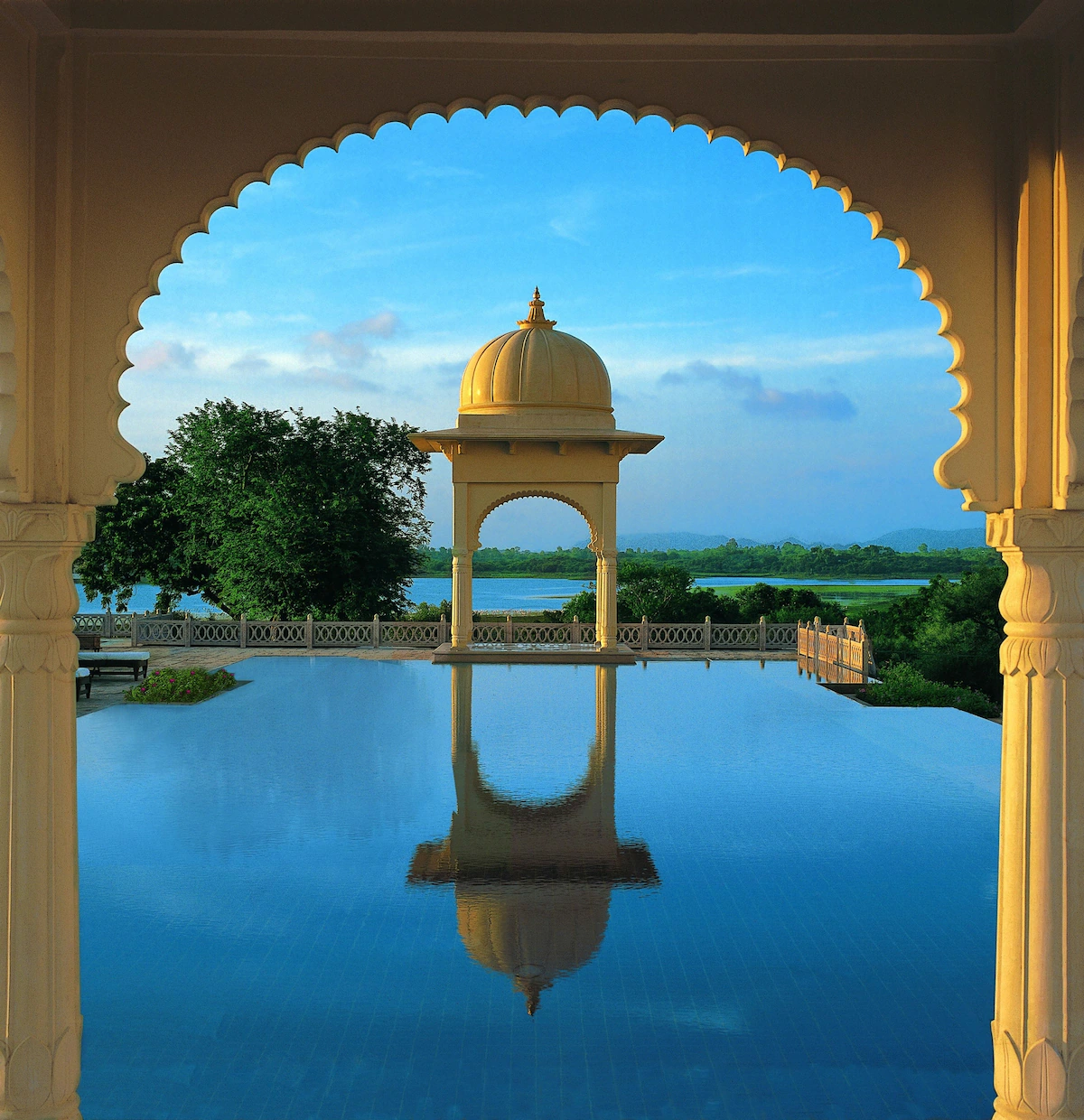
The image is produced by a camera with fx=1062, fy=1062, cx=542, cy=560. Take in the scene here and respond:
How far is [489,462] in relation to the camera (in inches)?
699

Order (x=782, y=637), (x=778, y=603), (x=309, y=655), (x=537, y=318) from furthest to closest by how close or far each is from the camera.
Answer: (x=778, y=603)
(x=782, y=637)
(x=309, y=655)
(x=537, y=318)

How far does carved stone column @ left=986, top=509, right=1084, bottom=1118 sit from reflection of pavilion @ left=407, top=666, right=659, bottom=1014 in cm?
203

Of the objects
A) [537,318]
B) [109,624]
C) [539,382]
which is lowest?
[109,624]

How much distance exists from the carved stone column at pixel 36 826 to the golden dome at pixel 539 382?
48.2ft

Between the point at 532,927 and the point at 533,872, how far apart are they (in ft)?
3.24

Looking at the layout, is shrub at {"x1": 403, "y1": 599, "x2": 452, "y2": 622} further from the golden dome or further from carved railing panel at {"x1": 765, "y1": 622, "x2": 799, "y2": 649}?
carved railing panel at {"x1": 765, "y1": 622, "x2": 799, "y2": 649}

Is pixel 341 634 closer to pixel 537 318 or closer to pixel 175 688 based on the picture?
pixel 537 318

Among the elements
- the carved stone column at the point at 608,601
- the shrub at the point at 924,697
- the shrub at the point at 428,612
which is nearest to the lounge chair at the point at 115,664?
the carved stone column at the point at 608,601

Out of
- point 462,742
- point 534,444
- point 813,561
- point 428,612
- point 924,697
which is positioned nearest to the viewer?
point 462,742

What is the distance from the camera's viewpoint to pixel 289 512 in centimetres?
2298

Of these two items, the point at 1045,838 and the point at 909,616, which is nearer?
the point at 1045,838

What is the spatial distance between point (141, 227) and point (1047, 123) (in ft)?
8.95

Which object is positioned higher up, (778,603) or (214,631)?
(778,603)

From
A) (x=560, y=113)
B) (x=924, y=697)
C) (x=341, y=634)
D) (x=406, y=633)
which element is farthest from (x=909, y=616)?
(x=560, y=113)
